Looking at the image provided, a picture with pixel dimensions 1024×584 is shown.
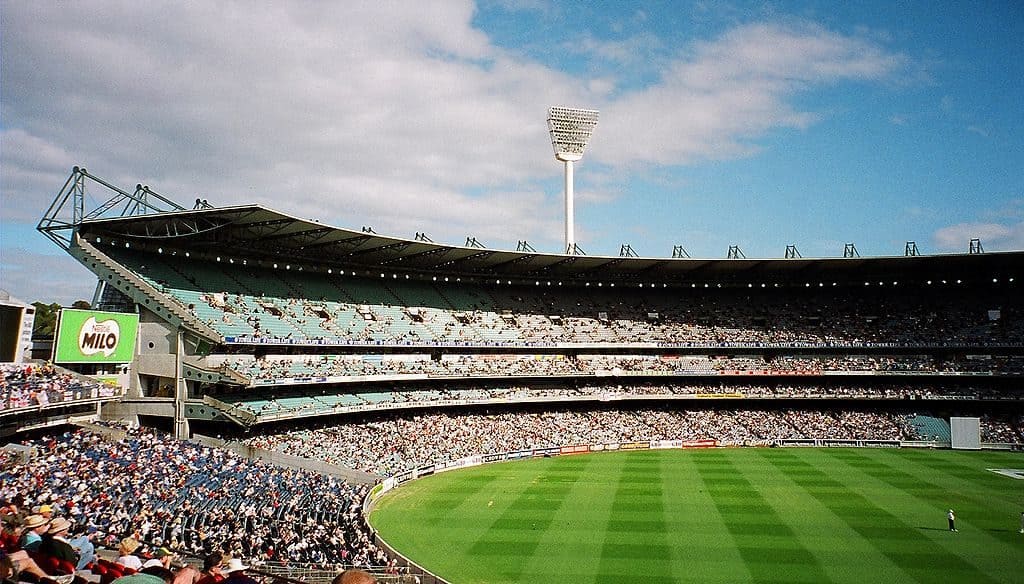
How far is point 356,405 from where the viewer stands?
150 feet

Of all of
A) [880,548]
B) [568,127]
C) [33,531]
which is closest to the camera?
[33,531]

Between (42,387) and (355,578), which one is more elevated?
(355,578)

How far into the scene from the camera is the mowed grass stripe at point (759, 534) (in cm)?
2333

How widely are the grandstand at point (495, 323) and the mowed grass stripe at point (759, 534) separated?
1948cm

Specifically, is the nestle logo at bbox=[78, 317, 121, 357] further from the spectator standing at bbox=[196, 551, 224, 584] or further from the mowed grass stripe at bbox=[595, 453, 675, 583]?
the spectator standing at bbox=[196, 551, 224, 584]

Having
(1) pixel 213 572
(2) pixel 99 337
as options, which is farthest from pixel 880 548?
(2) pixel 99 337

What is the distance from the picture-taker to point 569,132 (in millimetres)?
72250

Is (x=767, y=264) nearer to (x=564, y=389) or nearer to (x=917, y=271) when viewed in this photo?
(x=917, y=271)

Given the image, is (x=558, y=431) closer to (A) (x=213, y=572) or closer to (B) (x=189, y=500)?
(B) (x=189, y=500)

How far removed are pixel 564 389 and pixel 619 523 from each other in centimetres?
2744

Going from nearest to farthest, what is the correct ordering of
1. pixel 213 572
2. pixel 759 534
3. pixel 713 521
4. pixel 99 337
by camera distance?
1. pixel 213 572
2. pixel 759 534
3. pixel 713 521
4. pixel 99 337

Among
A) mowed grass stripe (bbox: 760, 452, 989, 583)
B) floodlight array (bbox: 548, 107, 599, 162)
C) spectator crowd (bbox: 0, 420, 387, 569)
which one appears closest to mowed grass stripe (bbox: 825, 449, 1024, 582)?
mowed grass stripe (bbox: 760, 452, 989, 583)

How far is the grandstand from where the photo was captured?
39562 mm

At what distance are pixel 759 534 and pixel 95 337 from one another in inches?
1229
